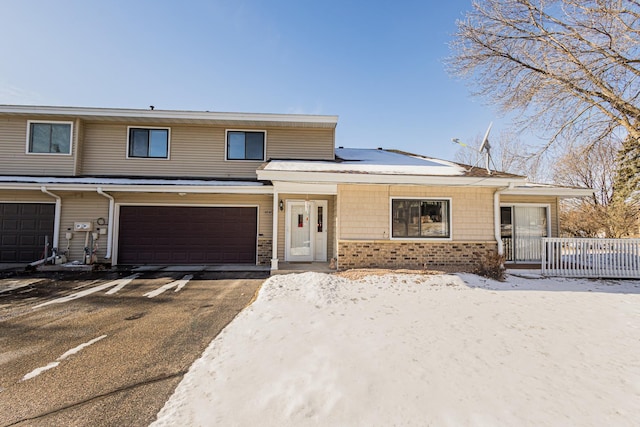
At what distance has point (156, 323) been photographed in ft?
14.8

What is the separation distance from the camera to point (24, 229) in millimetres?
9547

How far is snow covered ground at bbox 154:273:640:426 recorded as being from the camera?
7.75 ft

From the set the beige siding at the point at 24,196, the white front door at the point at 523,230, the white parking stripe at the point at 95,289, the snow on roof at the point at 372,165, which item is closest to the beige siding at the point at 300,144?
the snow on roof at the point at 372,165

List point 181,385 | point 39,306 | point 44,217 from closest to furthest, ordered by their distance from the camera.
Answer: point 181,385 → point 39,306 → point 44,217

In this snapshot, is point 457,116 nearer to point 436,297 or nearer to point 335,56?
point 335,56

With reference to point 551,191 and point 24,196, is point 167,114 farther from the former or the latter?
point 551,191

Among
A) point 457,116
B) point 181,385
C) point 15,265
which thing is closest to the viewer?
point 181,385

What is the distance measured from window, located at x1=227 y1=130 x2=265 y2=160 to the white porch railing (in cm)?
956

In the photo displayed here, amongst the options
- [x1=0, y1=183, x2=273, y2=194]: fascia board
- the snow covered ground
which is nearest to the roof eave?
the snow covered ground

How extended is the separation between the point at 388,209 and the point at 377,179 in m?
0.98

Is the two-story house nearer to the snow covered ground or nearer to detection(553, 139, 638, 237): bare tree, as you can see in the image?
the snow covered ground

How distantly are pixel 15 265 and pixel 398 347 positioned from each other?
11.9 m

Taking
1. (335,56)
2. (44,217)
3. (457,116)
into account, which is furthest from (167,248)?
(457,116)

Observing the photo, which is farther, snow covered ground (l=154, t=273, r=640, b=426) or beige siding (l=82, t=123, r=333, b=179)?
beige siding (l=82, t=123, r=333, b=179)
